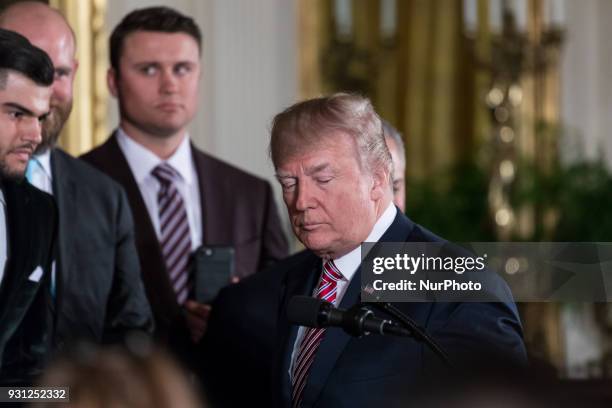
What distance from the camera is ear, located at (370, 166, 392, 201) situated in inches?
128

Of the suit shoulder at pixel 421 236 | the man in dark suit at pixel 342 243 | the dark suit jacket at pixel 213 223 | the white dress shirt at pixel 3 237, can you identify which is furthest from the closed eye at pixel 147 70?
the suit shoulder at pixel 421 236

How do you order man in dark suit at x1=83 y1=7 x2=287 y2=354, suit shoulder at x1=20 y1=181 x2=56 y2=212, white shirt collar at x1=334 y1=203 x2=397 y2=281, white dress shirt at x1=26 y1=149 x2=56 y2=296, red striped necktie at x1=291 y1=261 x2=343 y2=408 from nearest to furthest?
red striped necktie at x1=291 y1=261 x2=343 y2=408
white shirt collar at x1=334 y1=203 x2=397 y2=281
suit shoulder at x1=20 y1=181 x2=56 y2=212
white dress shirt at x1=26 y1=149 x2=56 y2=296
man in dark suit at x1=83 y1=7 x2=287 y2=354

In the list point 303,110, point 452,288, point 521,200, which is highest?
point 303,110

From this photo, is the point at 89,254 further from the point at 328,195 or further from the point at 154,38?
the point at 154,38

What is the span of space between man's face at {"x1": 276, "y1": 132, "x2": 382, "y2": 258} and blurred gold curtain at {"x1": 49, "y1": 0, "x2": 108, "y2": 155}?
325 cm

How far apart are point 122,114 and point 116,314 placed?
110cm

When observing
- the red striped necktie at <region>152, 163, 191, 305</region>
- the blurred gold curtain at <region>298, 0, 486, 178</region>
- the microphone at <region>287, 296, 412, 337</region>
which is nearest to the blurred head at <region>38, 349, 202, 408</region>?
the microphone at <region>287, 296, 412, 337</region>

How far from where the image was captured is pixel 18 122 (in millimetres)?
3420

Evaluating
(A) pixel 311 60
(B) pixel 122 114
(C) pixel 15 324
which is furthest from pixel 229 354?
(A) pixel 311 60

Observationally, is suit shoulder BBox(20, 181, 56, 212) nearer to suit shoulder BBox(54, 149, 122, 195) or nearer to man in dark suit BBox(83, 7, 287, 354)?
suit shoulder BBox(54, 149, 122, 195)

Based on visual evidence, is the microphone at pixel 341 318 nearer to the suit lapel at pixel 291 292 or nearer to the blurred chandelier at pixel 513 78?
the suit lapel at pixel 291 292

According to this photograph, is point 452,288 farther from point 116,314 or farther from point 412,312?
point 116,314

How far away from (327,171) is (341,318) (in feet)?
1.85

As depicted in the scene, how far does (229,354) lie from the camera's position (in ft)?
12.5
